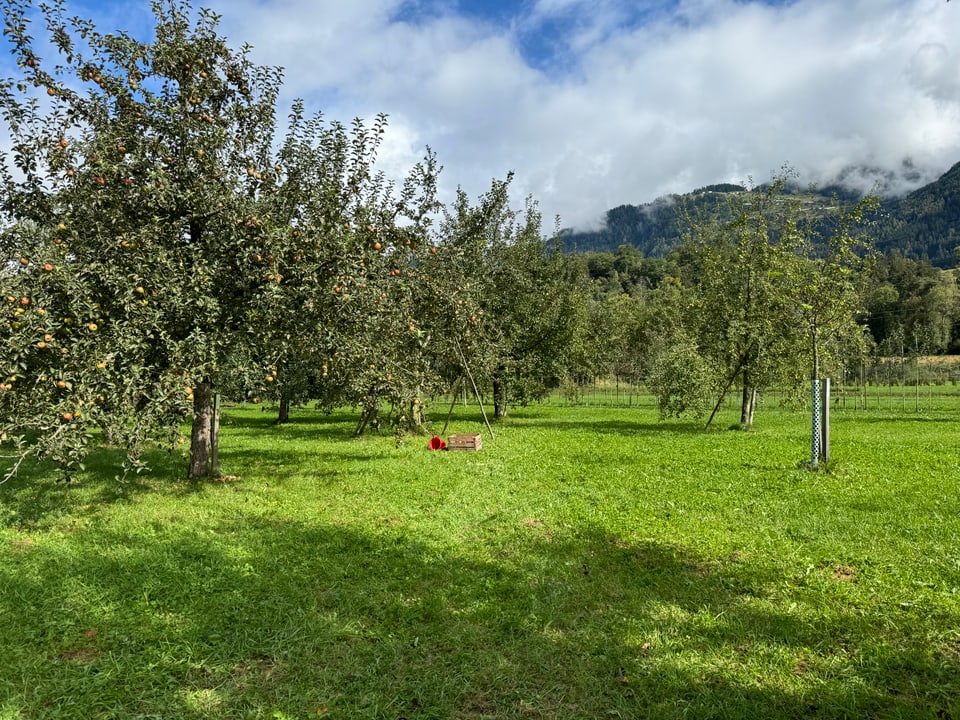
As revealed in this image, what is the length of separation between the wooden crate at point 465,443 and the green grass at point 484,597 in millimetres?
4845

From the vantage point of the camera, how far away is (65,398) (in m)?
7.54

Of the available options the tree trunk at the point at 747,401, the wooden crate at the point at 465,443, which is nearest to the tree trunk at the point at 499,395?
the wooden crate at the point at 465,443


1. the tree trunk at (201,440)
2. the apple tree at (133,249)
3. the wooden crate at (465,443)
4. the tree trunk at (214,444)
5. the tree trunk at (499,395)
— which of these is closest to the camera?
the apple tree at (133,249)

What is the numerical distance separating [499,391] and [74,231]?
20.0 m

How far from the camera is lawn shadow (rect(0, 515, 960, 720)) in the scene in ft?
14.2

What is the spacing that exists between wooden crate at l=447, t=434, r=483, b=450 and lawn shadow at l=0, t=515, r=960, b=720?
9.12 meters

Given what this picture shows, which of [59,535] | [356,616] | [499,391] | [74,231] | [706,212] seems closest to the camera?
[356,616]

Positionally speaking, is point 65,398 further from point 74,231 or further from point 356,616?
point 356,616

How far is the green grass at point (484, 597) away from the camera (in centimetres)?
442

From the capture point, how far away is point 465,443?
17.0 m

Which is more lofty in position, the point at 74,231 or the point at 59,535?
the point at 74,231

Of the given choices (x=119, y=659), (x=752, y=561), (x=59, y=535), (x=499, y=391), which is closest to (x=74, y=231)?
(x=59, y=535)

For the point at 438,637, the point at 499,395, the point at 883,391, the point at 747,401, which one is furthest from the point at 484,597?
the point at 883,391

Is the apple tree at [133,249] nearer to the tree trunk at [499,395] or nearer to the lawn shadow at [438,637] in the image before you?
the lawn shadow at [438,637]
